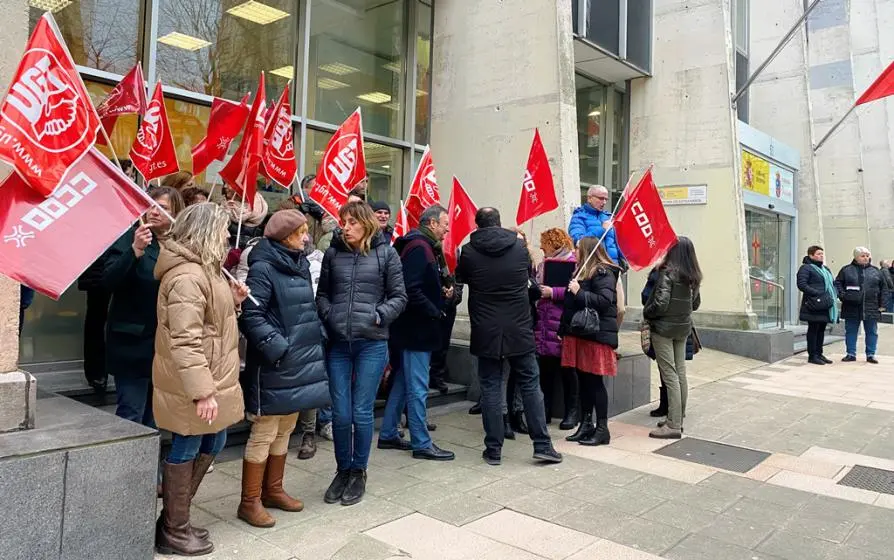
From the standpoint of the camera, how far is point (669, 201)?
13883mm

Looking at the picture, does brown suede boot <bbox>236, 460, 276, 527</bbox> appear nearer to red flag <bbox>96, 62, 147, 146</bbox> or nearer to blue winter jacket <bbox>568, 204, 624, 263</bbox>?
red flag <bbox>96, 62, 147, 146</bbox>

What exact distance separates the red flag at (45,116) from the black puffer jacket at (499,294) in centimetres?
298

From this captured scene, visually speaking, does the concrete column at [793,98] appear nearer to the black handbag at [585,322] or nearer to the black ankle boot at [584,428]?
the black ankle boot at [584,428]

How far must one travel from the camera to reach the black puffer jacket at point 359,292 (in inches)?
174

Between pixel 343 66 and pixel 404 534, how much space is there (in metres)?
7.32

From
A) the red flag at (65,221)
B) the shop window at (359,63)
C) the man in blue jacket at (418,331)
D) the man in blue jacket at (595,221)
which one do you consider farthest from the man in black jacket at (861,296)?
the red flag at (65,221)

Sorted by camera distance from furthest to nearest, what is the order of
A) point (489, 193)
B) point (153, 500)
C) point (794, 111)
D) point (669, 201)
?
point (794, 111) → point (669, 201) → point (489, 193) → point (153, 500)

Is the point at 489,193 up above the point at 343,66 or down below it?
below

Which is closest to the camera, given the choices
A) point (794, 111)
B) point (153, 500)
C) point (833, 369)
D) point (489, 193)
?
point (153, 500)

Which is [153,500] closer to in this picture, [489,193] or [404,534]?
[404,534]

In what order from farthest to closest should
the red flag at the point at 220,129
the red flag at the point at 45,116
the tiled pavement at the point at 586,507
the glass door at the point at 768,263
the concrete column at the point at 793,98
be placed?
the concrete column at the point at 793,98 < the glass door at the point at 768,263 < the red flag at the point at 220,129 < the tiled pavement at the point at 586,507 < the red flag at the point at 45,116

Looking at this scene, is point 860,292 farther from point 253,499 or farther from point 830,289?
point 253,499

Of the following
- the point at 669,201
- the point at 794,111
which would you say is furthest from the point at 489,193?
the point at 794,111

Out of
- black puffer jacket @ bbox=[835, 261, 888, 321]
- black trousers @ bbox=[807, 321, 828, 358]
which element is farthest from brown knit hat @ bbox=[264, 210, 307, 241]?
black puffer jacket @ bbox=[835, 261, 888, 321]
